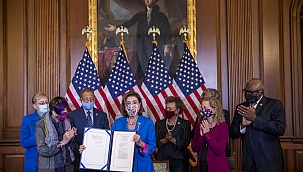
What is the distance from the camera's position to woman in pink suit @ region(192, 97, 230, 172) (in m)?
5.14

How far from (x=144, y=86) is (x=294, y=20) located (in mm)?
3144

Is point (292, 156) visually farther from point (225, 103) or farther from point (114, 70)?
point (114, 70)

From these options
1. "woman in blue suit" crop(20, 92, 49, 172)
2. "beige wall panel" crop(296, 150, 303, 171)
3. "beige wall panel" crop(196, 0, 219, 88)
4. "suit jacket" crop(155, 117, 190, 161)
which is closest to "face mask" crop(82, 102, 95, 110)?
"woman in blue suit" crop(20, 92, 49, 172)

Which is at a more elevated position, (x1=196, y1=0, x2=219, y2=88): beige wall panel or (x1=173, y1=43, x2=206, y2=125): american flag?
(x1=196, y1=0, x2=219, y2=88): beige wall panel

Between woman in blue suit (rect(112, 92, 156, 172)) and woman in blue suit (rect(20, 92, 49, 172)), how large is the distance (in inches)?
53.6

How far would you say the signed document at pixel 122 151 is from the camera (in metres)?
4.87

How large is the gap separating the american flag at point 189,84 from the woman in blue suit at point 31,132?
109 inches

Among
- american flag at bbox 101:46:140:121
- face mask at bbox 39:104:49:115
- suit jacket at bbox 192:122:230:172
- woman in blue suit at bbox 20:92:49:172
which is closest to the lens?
suit jacket at bbox 192:122:230:172

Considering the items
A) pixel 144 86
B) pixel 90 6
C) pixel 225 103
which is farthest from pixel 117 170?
pixel 90 6

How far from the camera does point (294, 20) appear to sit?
8.09 m

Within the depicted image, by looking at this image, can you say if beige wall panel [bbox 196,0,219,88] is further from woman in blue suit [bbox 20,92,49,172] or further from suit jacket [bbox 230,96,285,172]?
woman in blue suit [bbox 20,92,49,172]

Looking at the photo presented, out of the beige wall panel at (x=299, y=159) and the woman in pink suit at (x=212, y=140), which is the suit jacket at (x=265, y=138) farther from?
the beige wall panel at (x=299, y=159)

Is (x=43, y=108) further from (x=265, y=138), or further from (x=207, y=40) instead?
(x=207, y=40)

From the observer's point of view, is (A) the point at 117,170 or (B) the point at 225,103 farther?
(B) the point at 225,103
